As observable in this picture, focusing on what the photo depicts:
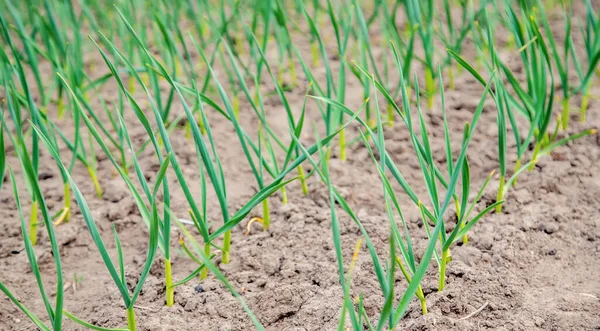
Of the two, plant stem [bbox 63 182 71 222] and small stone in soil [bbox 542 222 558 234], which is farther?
plant stem [bbox 63 182 71 222]

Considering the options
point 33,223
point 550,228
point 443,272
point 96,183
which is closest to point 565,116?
point 550,228

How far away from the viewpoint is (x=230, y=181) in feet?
7.09

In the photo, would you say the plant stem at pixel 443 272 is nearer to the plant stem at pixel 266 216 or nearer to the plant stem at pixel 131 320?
the plant stem at pixel 266 216

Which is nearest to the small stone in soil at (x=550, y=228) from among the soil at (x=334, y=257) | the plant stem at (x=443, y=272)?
the soil at (x=334, y=257)

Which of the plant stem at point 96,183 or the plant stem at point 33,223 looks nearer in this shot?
the plant stem at point 33,223

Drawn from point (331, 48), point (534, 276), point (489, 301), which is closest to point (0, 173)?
point (489, 301)

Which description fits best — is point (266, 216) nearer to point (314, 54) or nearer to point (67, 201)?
point (67, 201)

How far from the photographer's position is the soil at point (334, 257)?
4.97 feet

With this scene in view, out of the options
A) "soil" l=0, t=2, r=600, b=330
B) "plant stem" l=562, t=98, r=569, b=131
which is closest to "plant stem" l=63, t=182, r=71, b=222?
"soil" l=0, t=2, r=600, b=330

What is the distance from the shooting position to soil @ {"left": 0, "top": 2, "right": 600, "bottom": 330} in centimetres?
151

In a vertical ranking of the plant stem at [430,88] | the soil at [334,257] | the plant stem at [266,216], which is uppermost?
the plant stem at [430,88]

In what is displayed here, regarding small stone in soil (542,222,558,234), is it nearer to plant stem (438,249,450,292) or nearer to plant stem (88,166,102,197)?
plant stem (438,249,450,292)

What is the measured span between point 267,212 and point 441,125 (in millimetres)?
836

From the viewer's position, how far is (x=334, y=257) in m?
1.70
